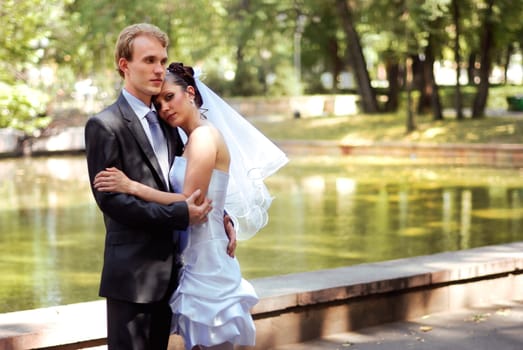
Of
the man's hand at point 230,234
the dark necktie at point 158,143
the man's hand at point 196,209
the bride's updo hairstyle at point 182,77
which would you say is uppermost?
the bride's updo hairstyle at point 182,77

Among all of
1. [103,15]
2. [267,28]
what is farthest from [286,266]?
[267,28]

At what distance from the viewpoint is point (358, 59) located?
35.6 m

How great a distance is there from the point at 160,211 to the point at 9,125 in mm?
9200

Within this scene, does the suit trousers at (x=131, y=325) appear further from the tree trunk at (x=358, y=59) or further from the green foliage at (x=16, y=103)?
the tree trunk at (x=358, y=59)

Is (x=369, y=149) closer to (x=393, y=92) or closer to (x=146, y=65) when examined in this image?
(x=393, y=92)

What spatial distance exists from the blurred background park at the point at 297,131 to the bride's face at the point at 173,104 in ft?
14.6

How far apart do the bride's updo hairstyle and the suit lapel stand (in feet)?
0.70

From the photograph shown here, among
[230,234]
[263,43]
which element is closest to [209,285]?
[230,234]

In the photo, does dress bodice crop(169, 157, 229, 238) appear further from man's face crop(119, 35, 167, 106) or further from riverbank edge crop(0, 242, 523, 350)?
riverbank edge crop(0, 242, 523, 350)

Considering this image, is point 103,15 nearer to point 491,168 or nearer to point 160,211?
point 491,168

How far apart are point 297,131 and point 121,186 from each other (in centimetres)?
2820

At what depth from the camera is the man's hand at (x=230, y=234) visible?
4.59 m

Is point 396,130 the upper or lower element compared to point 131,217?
upper

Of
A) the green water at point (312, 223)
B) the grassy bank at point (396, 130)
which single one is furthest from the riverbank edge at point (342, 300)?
the grassy bank at point (396, 130)
